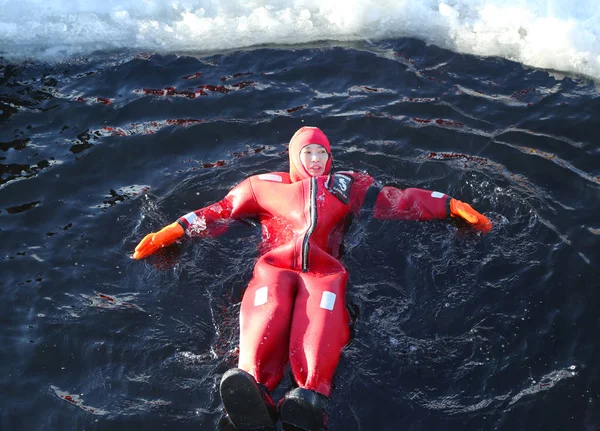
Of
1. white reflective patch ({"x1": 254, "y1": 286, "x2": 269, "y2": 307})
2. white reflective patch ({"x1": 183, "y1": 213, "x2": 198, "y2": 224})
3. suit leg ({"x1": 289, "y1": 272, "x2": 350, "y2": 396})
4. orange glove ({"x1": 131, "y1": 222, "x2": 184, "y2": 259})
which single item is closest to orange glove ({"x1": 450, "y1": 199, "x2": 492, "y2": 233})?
suit leg ({"x1": 289, "y1": 272, "x2": 350, "y2": 396})

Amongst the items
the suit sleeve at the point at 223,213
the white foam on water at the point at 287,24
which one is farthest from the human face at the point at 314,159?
the white foam on water at the point at 287,24

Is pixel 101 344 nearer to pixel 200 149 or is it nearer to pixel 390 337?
pixel 390 337

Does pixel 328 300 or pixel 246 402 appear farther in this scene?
pixel 328 300

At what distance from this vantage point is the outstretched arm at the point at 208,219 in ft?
22.4

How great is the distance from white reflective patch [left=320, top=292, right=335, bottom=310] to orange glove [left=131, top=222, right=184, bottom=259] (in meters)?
1.90

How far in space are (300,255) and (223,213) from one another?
4.24 ft

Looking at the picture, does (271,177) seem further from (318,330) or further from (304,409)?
(304,409)

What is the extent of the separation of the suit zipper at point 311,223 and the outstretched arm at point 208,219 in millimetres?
704

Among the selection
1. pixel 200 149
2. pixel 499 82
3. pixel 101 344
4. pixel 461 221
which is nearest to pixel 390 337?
pixel 461 221

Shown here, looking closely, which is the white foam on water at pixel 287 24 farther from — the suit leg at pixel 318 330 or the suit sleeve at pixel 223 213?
the suit leg at pixel 318 330

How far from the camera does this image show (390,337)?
19.2 ft

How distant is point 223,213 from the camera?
7.20 m

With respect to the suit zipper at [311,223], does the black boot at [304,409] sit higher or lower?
lower

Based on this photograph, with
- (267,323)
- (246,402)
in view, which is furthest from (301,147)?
(246,402)
